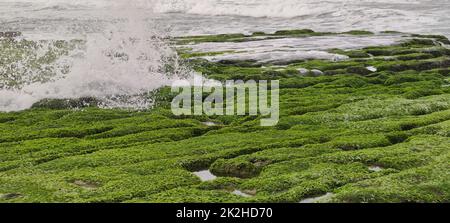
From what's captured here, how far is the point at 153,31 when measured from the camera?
257ft

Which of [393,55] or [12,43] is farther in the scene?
[12,43]

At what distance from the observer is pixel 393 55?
8000cm

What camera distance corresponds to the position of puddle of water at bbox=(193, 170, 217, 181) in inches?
1157

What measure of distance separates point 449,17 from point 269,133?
394ft

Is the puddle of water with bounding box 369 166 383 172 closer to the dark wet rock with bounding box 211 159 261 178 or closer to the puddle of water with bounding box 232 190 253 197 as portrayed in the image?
the dark wet rock with bounding box 211 159 261 178

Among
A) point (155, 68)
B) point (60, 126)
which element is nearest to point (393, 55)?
point (155, 68)

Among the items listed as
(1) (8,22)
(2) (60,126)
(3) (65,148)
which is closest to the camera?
(3) (65,148)

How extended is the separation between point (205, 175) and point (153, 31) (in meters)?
51.3

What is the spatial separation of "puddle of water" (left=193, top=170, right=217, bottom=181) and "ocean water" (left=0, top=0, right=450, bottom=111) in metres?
19.2

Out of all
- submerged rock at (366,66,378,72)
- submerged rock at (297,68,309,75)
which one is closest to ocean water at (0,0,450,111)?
submerged rock at (366,66,378,72)

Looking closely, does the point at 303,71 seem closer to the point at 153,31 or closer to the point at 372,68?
the point at 372,68

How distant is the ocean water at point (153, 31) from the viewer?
52.0 metres
